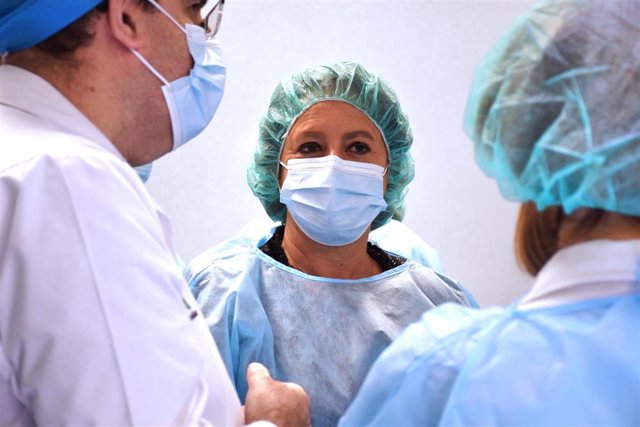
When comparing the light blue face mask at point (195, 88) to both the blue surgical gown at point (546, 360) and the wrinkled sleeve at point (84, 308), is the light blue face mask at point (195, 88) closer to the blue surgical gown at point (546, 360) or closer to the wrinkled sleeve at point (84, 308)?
the wrinkled sleeve at point (84, 308)

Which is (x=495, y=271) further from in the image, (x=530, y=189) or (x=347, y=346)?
(x=530, y=189)

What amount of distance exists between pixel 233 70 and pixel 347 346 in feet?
4.85

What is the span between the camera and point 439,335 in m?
0.86

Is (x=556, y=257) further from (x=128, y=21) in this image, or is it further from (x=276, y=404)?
(x=128, y=21)

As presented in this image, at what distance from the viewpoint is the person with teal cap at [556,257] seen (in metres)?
0.77

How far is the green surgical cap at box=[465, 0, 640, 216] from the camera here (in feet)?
2.66

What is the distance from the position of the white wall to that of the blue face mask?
97cm

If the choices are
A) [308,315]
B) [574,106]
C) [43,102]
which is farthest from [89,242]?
[308,315]

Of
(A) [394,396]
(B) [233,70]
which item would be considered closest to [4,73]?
(A) [394,396]

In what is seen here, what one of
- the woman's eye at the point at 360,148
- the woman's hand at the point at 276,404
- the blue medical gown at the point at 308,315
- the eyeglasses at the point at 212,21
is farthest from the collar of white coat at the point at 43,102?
the woman's eye at the point at 360,148

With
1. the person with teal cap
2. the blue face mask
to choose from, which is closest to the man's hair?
the person with teal cap

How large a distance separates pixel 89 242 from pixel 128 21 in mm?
398

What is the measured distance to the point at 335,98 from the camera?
6.35ft

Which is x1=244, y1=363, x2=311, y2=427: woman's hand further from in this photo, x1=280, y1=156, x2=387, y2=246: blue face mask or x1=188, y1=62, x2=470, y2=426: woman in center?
x1=280, y1=156, x2=387, y2=246: blue face mask
